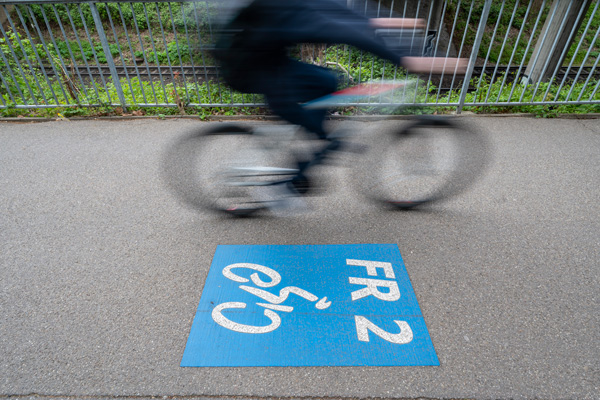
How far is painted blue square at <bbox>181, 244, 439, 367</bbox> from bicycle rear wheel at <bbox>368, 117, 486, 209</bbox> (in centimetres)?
71

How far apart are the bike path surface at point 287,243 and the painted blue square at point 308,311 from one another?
76 mm

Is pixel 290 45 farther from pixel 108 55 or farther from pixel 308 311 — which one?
pixel 108 55

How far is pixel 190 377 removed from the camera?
1.99m

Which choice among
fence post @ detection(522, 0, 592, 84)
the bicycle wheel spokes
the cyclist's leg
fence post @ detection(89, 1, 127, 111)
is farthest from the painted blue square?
fence post @ detection(522, 0, 592, 84)

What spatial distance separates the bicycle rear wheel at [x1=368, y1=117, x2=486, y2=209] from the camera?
2.77 meters

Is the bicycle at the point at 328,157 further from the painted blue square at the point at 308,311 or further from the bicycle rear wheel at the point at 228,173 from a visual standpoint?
the painted blue square at the point at 308,311

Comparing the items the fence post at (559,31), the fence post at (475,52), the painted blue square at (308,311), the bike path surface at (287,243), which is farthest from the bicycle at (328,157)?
the fence post at (559,31)

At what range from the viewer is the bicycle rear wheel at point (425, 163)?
2.77 meters

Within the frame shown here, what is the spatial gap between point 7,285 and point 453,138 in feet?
12.0

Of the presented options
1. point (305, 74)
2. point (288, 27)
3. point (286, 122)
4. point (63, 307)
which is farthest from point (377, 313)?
point (63, 307)

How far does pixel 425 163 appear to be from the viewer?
3.16 meters

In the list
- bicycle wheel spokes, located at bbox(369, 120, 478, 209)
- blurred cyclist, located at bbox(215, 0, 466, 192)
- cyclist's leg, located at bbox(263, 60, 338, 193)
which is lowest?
bicycle wheel spokes, located at bbox(369, 120, 478, 209)

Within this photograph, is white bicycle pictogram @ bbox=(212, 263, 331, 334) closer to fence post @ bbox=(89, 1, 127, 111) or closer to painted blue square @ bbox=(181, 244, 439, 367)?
painted blue square @ bbox=(181, 244, 439, 367)

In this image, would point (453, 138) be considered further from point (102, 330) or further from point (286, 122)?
point (102, 330)
